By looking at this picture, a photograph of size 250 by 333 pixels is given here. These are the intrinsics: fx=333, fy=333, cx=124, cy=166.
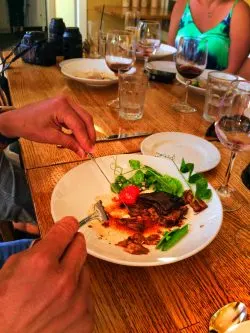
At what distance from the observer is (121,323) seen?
53 centimetres

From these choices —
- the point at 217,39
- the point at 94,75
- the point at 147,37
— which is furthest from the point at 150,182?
the point at 217,39

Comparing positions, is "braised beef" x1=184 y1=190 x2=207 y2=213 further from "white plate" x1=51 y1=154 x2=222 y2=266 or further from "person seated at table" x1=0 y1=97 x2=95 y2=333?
"person seated at table" x1=0 y1=97 x2=95 y2=333

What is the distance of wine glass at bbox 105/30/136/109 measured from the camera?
4.35 ft

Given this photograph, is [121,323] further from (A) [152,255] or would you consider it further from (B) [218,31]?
(B) [218,31]

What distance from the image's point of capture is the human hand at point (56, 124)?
893mm

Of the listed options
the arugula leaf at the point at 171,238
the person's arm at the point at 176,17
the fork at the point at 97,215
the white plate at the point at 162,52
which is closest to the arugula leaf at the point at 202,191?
the arugula leaf at the point at 171,238

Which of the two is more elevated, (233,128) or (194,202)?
(233,128)

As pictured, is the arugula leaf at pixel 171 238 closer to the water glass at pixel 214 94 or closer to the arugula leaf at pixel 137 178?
the arugula leaf at pixel 137 178

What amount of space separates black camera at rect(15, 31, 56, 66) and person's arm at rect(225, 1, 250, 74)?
41.9 inches

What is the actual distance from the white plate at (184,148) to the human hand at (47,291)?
556 mm

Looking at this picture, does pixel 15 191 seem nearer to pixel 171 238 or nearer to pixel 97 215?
pixel 97 215

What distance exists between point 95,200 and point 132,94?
23.3 inches

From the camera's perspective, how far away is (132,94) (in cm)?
124

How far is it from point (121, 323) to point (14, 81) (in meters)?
1.31
